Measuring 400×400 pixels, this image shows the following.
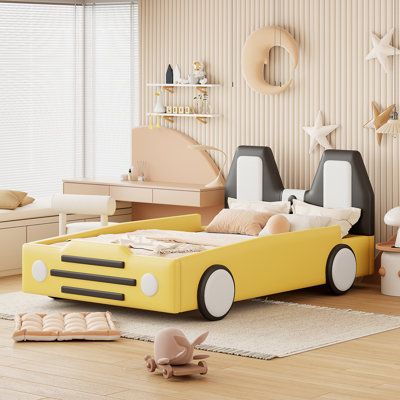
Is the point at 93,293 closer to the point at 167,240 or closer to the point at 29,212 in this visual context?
the point at 167,240

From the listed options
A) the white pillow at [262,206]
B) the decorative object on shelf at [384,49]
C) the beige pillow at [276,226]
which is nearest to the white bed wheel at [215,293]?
the beige pillow at [276,226]

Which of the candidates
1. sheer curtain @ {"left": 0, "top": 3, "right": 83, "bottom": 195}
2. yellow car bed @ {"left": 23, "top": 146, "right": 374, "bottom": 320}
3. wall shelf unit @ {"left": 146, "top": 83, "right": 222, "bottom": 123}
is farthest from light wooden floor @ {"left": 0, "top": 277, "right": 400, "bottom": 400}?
sheer curtain @ {"left": 0, "top": 3, "right": 83, "bottom": 195}

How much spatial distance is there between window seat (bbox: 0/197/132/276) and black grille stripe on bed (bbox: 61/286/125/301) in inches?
59.3

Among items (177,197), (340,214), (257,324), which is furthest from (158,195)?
(257,324)

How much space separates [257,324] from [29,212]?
2616 millimetres

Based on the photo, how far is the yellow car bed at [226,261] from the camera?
6.03 meters

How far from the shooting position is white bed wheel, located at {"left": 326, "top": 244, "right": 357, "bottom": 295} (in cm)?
694

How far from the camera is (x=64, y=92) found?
9047mm

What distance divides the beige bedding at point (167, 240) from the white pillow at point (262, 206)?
52 cm

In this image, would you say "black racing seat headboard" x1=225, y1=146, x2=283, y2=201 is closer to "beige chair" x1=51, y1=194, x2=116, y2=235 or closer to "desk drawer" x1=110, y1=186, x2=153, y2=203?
"desk drawer" x1=110, y1=186, x2=153, y2=203

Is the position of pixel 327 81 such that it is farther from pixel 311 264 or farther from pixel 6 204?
pixel 6 204

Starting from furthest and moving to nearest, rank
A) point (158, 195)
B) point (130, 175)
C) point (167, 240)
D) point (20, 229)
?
point (130, 175) → point (158, 195) → point (20, 229) → point (167, 240)

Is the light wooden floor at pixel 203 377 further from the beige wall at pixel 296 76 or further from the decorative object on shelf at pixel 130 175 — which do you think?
the decorative object on shelf at pixel 130 175

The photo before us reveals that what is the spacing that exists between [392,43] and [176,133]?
1.96 meters
